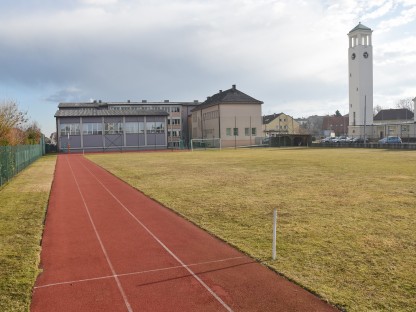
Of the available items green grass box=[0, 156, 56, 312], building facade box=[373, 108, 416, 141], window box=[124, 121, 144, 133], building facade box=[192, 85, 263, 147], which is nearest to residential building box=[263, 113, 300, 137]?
building facade box=[373, 108, 416, 141]

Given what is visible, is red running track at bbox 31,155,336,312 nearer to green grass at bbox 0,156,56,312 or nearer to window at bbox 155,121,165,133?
green grass at bbox 0,156,56,312

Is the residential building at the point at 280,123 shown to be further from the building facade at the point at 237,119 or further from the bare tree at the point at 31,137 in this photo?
the bare tree at the point at 31,137

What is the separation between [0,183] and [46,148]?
53233 millimetres

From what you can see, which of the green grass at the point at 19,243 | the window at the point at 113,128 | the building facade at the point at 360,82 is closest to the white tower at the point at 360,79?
the building facade at the point at 360,82

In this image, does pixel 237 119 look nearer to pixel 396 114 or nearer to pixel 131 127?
pixel 131 127

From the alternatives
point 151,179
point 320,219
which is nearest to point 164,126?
point 151,179

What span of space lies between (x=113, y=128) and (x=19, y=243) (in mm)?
63557

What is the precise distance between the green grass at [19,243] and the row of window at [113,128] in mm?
53558

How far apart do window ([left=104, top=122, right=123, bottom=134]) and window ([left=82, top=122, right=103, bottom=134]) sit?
1.04 metres

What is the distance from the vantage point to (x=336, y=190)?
15.6 metres

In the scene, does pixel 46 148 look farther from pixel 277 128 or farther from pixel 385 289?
pixel 277 128

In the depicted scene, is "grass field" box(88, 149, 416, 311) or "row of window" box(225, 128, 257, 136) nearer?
"grass field" box(88, 149, 416, 311)

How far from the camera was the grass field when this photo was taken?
6.12 m

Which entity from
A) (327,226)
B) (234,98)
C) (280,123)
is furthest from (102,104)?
(327,226)
